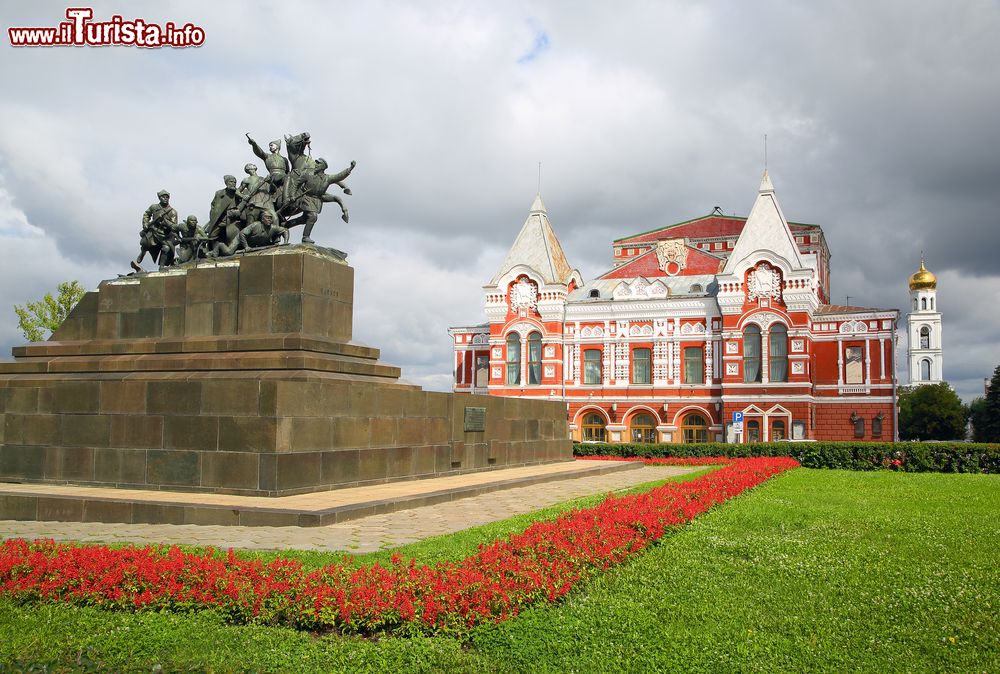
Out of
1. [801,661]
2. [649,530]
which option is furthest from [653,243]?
[801,661]

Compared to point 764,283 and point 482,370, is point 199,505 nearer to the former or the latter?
point 764,283

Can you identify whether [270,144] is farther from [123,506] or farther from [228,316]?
[123,506]

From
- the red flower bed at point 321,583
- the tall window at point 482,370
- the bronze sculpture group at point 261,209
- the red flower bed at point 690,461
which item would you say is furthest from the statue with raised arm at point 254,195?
the tall window at point 482,370

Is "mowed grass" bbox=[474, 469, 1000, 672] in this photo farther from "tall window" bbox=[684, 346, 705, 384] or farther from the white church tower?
the white church tower

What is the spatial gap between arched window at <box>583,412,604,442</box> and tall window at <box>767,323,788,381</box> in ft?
31.1

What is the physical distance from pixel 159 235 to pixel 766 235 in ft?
107

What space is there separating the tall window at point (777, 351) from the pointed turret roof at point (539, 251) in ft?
39.4

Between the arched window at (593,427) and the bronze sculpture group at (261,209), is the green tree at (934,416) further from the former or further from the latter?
the bronze sculpture group at (261,209)

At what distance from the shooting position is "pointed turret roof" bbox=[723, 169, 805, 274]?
137 feet

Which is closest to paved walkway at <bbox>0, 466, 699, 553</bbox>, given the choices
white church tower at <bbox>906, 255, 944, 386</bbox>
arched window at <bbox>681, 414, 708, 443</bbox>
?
arched window at <bbox>681, 414, 708, 443</bbox>

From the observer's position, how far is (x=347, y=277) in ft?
52.5

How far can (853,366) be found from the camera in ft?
137

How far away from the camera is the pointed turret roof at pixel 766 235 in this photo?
41.9m

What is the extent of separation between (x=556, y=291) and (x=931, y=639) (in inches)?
1573
